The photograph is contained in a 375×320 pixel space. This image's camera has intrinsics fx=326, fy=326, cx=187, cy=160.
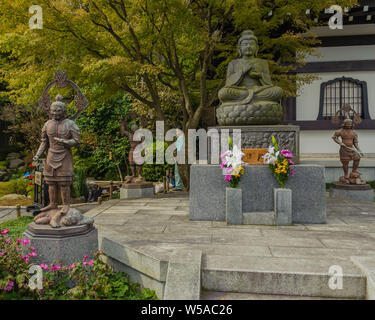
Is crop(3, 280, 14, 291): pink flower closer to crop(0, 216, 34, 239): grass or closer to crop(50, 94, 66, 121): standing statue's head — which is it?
crop(50, 94, 66, 121): standing statue's head

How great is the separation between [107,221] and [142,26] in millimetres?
4936

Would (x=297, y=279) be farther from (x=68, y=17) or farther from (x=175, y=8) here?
(x=68, y=17)

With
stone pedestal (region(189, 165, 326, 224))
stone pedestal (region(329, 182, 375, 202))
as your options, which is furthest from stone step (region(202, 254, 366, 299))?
stone pedestal (region(329, 182, 375, 202))

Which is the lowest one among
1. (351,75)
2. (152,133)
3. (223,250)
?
(223,250)

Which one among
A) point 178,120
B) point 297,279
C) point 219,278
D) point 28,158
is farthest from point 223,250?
point 28,158

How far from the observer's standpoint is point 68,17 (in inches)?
302

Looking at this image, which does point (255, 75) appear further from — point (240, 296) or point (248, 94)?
point (240, 296)

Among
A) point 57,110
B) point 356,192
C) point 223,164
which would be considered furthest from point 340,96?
point 57,110

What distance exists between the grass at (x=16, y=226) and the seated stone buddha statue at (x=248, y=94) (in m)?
4.34

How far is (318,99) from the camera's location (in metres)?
13.7

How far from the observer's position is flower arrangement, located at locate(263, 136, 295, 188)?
548 centimetres

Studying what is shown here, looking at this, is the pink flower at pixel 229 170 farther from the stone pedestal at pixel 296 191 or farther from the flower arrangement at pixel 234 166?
the stone pedestal at pixel 296 191

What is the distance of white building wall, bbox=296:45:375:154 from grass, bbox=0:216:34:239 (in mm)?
10707

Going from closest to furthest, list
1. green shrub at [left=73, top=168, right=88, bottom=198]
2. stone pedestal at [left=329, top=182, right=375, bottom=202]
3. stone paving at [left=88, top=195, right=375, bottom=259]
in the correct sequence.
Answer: stone paving at [left=88, top=195, right=375, bottom=259]
stone pedestal at [left=329, top=182, right=375, bottom=202]
green shrub at [left=73, top=168, right=88, bottom=198]
